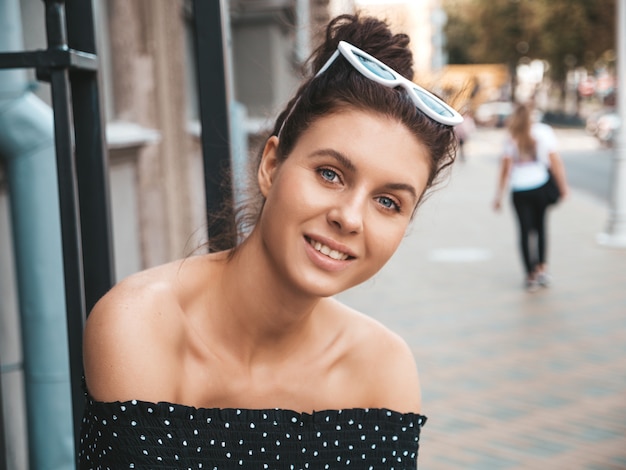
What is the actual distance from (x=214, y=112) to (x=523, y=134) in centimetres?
711

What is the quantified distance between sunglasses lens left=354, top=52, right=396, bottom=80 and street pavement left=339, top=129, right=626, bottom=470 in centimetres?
46

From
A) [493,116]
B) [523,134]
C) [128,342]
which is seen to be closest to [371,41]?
[128,342]

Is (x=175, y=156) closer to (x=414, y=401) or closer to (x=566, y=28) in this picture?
(x=414, y=401)

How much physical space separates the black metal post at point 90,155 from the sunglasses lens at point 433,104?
644 mm

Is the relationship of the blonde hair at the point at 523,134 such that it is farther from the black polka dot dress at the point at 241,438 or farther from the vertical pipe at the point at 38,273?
the black polka dot dress at the point at 241,438

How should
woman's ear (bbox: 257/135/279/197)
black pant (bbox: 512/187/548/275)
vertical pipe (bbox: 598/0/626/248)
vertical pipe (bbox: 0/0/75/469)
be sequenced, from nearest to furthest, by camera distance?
woman's ear (bbox: 257/135/279/197), vertical pipe (bbox: 0/0/75/469), black pant (bbox: 512/187/548/275), vertical pipe (bbox: 598/0/626/248)

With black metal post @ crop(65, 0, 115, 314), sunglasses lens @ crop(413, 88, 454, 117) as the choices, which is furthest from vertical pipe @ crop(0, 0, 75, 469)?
sunglasses lens @ crop(413, 88, 454, 117)

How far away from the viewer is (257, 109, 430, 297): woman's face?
5.47 feet

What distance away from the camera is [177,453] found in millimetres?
1647

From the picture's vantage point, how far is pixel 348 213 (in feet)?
5.41

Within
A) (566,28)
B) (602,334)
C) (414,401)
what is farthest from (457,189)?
(566,28)

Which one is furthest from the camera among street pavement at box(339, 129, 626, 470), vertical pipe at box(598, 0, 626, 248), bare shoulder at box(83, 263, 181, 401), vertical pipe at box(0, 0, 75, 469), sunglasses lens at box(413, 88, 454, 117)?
vertical pipe at box(598, 0, 626, 248)

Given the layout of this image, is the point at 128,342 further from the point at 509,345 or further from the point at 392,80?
the point at 509,345

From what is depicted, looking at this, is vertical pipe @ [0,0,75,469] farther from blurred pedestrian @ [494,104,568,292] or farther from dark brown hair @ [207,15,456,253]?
blurred pedestrian @ [494,104,568,292]
